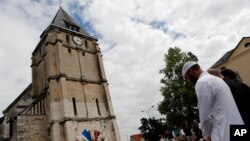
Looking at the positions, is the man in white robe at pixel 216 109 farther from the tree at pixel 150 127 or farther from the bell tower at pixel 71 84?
the tree at pixel 150 127

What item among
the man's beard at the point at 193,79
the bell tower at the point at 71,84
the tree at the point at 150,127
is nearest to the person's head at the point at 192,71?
the man's beard at the point at 193,79

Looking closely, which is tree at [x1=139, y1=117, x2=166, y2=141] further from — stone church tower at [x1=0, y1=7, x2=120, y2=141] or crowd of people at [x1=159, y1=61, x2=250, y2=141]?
crowd of people at [x1=159, y1=61, x2=250, y2=141]

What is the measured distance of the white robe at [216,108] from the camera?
2.58m

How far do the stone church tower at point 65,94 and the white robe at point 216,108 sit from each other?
73.5 ft

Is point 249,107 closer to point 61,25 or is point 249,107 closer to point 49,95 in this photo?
point 49,95

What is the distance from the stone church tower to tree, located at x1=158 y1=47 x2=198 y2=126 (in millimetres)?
6930

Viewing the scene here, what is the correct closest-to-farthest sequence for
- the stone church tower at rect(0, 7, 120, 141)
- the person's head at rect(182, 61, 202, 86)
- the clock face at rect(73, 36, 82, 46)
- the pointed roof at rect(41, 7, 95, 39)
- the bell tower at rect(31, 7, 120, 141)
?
the person's head at rect(182, 61, 202, 86) → the stone church tower at rect(0, 7, 120, 141) → the bell tower at rect(31, 7, 120, 141) → the clock face at rect(73, 36, 82, 46) → the pointed roof at rect(41, 7, 95, 39)

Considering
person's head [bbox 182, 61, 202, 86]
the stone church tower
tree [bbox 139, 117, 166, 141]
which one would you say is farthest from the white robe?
tree [bbox 139, 117, 166, 141]

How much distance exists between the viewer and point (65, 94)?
26.3 m

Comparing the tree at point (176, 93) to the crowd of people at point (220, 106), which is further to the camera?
the tree at point (176, 93)

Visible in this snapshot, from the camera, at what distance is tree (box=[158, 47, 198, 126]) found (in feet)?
83.5

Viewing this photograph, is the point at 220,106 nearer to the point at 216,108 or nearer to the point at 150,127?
the point at 216,108

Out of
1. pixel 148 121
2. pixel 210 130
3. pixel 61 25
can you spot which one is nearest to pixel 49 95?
pixel 61 25

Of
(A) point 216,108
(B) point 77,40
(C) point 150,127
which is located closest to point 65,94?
(B) point 77,40
